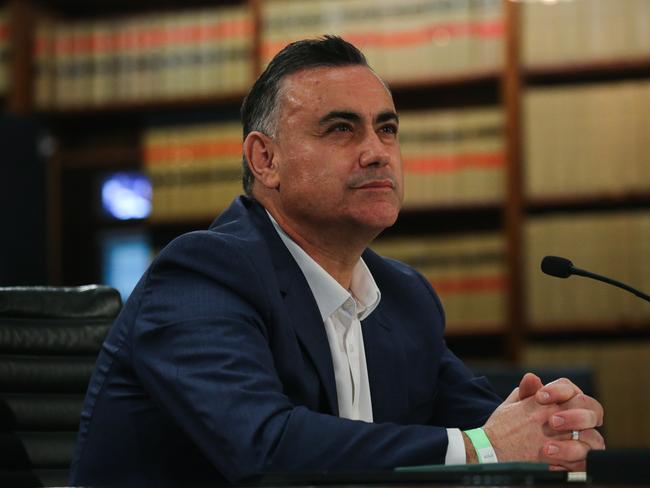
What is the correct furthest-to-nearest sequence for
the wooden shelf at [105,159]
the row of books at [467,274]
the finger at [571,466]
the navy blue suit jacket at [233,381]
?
the wooden shelf at [105,159], the row of books at [467,274], the finger at [571,466], the navy blue suit jacket at [233,381]

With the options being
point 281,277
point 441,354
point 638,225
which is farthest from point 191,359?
point 638,225

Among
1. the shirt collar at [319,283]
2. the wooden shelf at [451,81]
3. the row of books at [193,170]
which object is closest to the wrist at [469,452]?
the shirt collar at [319,283]

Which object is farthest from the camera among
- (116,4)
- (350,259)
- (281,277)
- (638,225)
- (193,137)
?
(116,4)

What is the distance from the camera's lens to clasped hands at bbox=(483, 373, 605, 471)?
1.65m

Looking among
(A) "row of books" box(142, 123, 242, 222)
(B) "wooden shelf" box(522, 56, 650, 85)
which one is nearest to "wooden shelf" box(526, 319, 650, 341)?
(B) "wooden shelf" box(522, 56, 650, 85)

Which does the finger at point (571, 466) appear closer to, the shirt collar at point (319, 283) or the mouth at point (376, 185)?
the shirt collar at point (319, 283)

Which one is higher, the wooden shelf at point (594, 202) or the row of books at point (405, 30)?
the row of books at point (405, 30)

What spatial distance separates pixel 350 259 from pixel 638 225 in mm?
2346

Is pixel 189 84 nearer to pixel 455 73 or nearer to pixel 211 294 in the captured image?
pixel 455 73

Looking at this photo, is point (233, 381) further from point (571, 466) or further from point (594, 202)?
point (594, 202)

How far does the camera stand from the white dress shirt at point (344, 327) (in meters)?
1.88

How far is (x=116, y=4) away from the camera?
16.0 ft

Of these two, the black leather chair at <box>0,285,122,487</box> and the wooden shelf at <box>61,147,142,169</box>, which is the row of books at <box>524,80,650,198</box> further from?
the black leather chair at <box>0,285,122,487</box>

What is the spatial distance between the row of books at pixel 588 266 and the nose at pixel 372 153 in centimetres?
226
